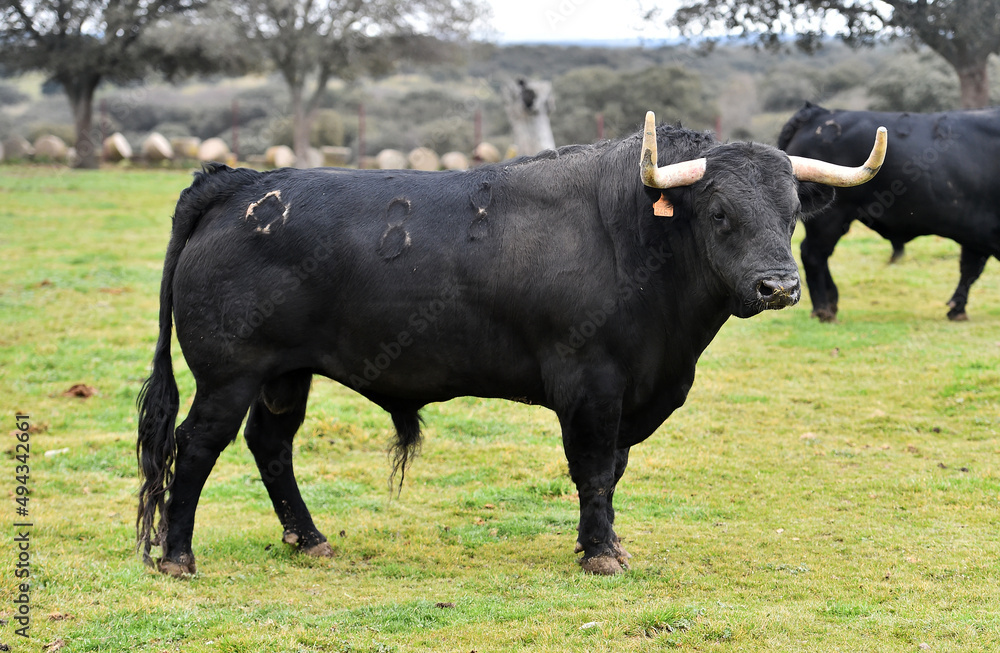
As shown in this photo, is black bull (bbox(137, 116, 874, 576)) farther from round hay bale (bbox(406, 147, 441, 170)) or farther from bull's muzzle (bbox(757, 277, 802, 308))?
round hay bale (bbox(406, 147, 441, 170))

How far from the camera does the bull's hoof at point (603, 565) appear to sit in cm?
578

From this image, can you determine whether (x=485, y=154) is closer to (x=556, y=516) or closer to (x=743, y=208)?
(x=556, y=516)

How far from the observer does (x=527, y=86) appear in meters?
20.1

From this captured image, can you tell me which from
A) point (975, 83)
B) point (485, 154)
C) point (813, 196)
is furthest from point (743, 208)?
point (485, 154)

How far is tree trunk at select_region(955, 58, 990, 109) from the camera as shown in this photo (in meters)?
18.7

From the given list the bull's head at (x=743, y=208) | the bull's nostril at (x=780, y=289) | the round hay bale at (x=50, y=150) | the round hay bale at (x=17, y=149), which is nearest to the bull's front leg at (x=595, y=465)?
the bull's head at (x=743, y=208)

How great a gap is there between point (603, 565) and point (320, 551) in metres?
1.75

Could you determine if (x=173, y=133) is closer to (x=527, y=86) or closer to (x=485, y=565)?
(x=527, y=86)

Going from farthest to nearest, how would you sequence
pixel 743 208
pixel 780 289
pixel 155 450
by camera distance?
pixel 155 450 < pixel 743 208 < pixel 780 289

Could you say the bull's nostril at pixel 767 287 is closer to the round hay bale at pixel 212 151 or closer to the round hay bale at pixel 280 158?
the round hay bale at pixel 280 158

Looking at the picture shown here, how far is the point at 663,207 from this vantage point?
18.1 feet

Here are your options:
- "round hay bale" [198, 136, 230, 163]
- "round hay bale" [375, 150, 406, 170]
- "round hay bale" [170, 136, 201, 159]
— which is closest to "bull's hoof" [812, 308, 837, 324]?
"round hay bale" [375, 150, 406, 170]

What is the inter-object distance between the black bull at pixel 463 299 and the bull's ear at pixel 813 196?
0.06ft

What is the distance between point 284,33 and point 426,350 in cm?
2795
